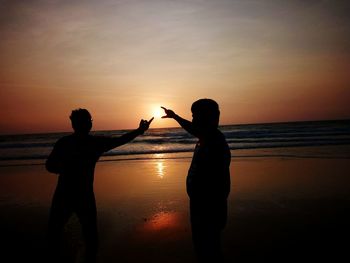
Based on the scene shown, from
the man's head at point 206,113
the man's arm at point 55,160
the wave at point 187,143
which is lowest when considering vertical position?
the wave at point 187,143

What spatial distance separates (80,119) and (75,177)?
0.68 meters

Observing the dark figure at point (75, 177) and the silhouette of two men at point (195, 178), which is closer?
the silhouette of two men at point (195, 178)

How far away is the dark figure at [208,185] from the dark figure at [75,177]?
1282 millimetres

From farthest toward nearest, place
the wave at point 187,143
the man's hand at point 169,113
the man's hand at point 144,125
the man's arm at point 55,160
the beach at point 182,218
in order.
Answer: the wave at point 187,143
the beach at point 182,218
the man's hand at point 144,125
the man's hand at point 169,113
the man's arm at point 55,160

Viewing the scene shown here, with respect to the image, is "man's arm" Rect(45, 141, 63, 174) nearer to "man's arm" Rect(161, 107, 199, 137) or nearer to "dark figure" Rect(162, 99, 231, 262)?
"man's arm" Rect(161, 107, 199, 137)

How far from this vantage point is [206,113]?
9.16ft

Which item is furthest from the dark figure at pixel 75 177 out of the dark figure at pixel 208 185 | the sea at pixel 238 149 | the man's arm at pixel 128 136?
the sea at pixel 238 149

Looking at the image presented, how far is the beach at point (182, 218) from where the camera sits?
4.25 metres

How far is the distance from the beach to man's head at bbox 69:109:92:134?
2.07 meters

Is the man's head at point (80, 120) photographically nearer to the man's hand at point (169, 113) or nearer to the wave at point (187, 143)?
the man's hand at point (169, 113)

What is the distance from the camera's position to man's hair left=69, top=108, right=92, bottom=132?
3232mm

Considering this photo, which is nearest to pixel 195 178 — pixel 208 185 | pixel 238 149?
pixel 208 185

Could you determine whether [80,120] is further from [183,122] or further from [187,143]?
[187,143]

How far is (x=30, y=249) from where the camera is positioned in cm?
452
